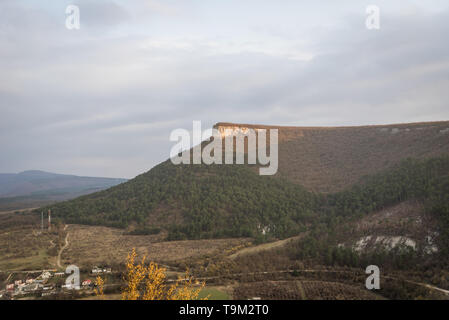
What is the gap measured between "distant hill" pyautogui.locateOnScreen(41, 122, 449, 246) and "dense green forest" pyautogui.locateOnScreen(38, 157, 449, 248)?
0.55 ft

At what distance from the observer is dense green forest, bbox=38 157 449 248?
46000 mm

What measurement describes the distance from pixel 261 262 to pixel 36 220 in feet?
154

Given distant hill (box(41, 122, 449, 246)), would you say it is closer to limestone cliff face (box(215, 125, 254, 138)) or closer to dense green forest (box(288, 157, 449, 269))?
dense green forest (box(288, 157, 449, 269))

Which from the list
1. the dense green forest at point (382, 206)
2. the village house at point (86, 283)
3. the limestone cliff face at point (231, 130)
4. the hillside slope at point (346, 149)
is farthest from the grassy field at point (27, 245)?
the hillside slope at point (346, 149)

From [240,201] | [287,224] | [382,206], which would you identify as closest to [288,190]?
[240,201]

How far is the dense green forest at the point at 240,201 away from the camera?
Answer: 46.0 metres

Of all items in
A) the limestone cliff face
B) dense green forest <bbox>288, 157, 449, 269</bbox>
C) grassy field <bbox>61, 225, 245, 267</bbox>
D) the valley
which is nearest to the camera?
the valley

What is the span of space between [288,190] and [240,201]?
419 inches

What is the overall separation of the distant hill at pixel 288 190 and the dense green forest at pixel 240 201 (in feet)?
0.55

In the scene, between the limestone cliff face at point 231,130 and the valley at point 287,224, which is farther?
the limestone cliff face at point 231,130

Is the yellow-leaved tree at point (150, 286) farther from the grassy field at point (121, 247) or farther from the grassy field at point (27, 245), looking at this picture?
the grassy field at point (27, 245)

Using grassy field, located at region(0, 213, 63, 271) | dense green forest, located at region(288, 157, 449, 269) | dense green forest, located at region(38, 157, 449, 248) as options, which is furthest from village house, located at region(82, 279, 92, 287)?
dense green forest, located at region(288, 157, 449, 269)
